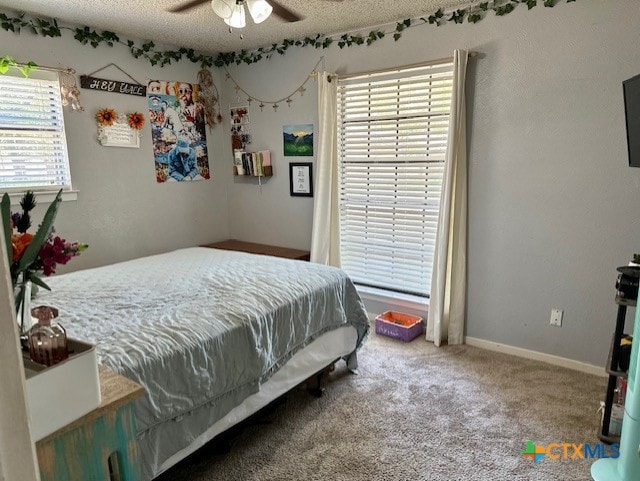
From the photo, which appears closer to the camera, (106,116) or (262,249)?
(106,116)

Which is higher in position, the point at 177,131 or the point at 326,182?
the point at 177,131

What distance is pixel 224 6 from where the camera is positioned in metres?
2.28

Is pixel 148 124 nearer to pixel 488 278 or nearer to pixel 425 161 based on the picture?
pixel 425 161

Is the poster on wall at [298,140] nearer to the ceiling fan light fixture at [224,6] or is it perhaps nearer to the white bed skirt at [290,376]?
the ceiling fan light fixture at [224,6]

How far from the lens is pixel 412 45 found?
128 inches

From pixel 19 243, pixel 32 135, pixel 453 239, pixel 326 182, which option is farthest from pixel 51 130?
pixel 453 239

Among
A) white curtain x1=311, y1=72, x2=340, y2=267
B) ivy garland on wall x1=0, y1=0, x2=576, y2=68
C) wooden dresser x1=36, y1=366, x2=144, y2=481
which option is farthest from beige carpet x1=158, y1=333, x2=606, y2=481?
ivy garland on wall x1=0, y1=0, x2=576, y2=68

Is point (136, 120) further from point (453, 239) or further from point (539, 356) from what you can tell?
point (539, 356)

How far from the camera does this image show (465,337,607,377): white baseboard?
2.86 metres

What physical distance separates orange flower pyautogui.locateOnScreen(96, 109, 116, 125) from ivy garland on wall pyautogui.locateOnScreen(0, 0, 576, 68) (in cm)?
49

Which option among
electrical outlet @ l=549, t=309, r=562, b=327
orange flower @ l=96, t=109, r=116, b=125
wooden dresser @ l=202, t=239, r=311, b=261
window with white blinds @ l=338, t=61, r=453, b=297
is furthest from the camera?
wooden dresser @ l=202, t=239, r=311, b=261

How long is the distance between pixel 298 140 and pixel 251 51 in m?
0.99

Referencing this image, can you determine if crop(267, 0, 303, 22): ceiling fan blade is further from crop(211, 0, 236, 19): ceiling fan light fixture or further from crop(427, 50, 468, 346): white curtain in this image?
crop(427, 50, 468, 346): white curtain

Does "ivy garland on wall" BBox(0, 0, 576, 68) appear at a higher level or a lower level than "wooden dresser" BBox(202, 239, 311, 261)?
higher
